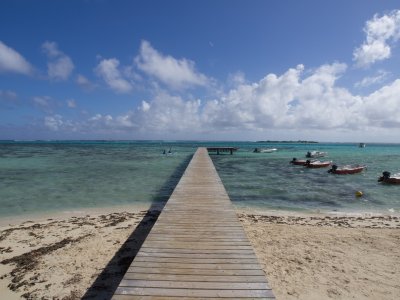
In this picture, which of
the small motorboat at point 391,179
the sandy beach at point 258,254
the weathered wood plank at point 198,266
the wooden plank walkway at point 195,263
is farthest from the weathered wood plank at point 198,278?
the small motorboat at point 391,179

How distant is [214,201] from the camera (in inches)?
383

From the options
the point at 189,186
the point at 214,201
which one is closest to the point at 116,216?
the point at 189,186

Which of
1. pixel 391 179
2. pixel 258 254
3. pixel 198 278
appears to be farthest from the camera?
pixel 391 179

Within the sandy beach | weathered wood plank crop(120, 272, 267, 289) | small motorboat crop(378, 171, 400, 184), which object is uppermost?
weathered wood plank crop(120, 272, 267, 289)

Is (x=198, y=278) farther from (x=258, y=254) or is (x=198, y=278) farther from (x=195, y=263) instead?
(x=258, y=254)

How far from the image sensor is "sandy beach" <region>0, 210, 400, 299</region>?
5992 mm

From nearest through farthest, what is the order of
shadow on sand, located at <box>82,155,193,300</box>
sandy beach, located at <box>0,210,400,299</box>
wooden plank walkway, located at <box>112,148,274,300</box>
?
wooden plank walkway, located at <box>112,148,274,300</box> < shadow on sand, located at <box>82,155,193,300</box> < sandy beach, located at <box>0,210,400,299</box>

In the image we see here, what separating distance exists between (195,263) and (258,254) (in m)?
3.34

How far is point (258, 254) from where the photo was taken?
7.78m

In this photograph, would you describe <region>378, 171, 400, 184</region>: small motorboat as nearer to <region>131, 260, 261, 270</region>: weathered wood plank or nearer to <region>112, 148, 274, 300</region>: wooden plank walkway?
<region>112, 148, 274, 300</region>: wooden plank walkway

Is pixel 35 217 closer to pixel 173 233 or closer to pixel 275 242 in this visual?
pixel 173 233

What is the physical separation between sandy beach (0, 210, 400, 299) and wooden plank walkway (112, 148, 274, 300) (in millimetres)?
1324

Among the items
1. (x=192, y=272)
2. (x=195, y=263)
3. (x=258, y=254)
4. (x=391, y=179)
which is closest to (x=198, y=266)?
(x=195, y=263)

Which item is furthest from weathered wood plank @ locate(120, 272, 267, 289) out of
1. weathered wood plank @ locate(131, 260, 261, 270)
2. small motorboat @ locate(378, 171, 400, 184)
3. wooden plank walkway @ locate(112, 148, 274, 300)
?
small motorboat @ locate(378, 171, 400, 184)
